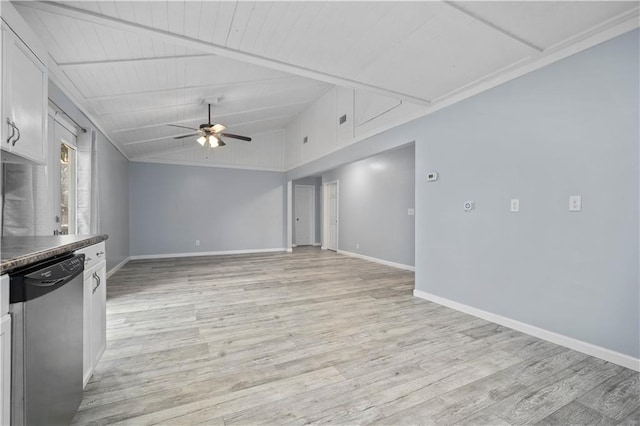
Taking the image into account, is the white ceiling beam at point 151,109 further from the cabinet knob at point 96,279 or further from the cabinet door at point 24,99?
the cabinet knob at point 96,279

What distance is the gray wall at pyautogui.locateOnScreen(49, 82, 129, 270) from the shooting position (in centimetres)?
364

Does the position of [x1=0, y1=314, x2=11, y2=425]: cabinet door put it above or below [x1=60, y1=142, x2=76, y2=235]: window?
below

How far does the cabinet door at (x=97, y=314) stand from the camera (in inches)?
74.3

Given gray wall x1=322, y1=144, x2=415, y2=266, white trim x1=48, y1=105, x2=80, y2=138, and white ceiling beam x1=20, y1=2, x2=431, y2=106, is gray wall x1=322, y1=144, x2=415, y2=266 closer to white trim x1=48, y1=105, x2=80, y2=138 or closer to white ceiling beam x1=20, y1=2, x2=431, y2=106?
white ceiling beam x1=20, y1=2, x2=431, y2=106

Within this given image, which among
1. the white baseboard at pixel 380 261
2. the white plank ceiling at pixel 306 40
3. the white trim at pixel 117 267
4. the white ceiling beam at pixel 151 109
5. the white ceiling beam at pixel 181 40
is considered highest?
the white ceiling beam at pixel 151 109

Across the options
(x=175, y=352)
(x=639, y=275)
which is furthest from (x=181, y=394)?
(x=639, y=275)

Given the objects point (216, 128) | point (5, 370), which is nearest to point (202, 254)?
point (216, 128)

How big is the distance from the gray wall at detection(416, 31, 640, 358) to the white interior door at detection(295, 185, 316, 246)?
6.63m

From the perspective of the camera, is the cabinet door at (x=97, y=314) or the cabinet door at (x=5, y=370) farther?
the cabinet door at (x=97, y=314)

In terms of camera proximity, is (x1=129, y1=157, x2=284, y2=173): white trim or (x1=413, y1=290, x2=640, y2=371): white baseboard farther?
(x1=129, y1=157, x2=284, y2=173): white trim

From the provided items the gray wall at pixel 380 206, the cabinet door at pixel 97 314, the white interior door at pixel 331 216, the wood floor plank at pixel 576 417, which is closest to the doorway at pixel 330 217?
the white interior door at pixel 331 216

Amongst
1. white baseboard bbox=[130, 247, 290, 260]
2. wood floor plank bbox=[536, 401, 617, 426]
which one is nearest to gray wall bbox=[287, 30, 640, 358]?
wood floor plank bbox=[536, 401, 617, 426]

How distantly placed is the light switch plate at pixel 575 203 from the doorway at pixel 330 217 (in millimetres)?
6326

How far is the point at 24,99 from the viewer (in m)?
1.81
